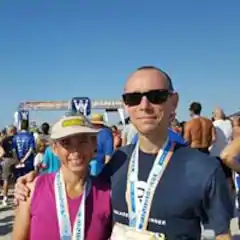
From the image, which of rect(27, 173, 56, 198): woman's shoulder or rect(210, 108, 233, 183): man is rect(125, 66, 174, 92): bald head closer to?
rect(27, 173, 56, 198): woman's shoulder

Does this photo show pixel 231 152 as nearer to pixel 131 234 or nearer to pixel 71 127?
pixel 131 234

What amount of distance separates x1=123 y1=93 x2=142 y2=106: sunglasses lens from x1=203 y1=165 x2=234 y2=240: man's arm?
435 millimetres

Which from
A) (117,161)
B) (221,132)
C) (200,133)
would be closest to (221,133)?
(221,132)

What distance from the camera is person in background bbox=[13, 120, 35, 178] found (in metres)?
8.66

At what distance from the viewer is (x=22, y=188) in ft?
6.95

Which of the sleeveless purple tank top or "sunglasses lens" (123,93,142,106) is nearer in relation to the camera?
"sunglasses lens" (123,93,142,106)

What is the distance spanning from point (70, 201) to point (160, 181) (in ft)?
1.56

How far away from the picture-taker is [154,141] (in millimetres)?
1905

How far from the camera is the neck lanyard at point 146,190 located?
5.98 ft

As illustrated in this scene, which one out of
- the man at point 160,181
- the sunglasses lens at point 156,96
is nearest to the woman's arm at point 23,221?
the man at point 160,181

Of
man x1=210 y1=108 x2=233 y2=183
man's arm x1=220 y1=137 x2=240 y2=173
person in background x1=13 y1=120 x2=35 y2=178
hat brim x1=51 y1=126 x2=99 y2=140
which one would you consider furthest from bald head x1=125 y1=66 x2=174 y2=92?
person in background x1=13 y1=120 x2=35 y2=178

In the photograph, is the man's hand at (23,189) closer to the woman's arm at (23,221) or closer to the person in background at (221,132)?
the woman's arm at (23,221)

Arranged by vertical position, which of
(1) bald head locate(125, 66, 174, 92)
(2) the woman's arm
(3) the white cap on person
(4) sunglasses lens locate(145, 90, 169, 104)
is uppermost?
(1) bald head locate(125, 66, 174, 92)

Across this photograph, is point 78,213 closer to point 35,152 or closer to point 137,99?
point 137,99
